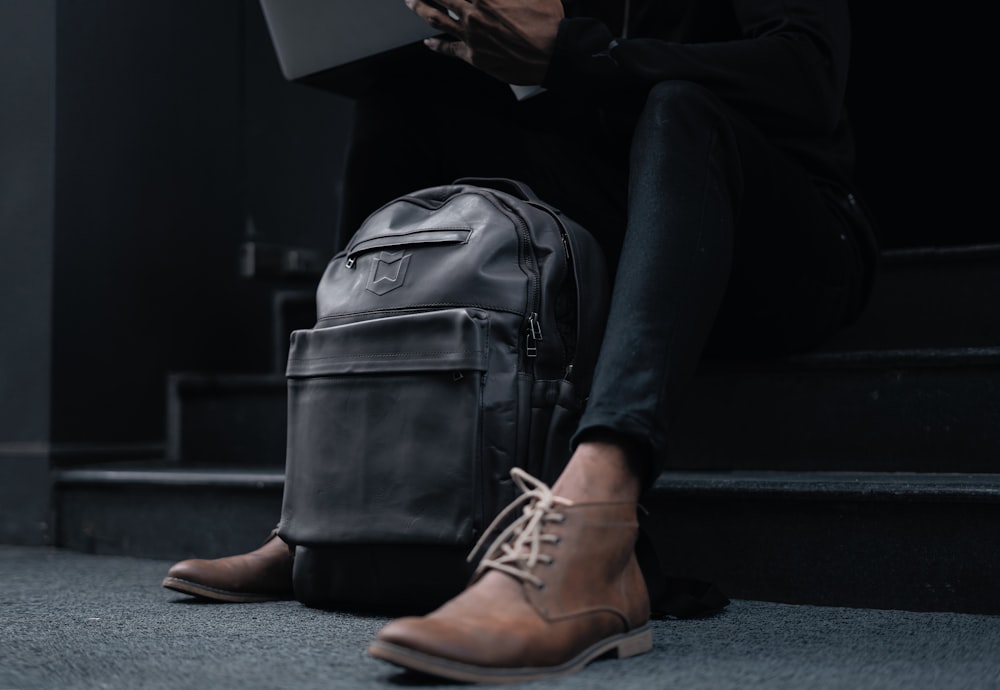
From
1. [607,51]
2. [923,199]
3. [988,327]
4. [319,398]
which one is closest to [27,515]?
[319,398]

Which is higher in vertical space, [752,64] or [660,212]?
[752,64]

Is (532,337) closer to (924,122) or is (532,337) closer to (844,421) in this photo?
(844,421)

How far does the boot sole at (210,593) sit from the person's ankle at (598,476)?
0.45 meters

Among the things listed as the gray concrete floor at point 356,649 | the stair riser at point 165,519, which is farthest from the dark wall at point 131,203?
the gray concrete floor at point 356,649

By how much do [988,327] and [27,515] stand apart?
1563 mm

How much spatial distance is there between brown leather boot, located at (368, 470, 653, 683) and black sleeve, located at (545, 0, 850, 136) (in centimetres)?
41

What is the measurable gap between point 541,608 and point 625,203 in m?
0.60

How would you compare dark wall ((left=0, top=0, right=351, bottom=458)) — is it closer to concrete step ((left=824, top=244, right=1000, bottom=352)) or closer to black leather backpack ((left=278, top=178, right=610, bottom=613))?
black leather backpack ((left=278, top=178, right=610, bottom=613))

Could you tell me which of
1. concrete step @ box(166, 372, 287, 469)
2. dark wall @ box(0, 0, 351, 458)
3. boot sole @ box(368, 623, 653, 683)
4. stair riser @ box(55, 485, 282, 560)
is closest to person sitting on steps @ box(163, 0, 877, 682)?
boot sole @ box(368, 623, 653, 683)

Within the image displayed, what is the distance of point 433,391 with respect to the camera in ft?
2.95

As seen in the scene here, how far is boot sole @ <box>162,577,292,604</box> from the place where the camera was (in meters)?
1.02

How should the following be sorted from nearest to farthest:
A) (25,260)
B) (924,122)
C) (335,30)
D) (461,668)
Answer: (461,668) < (335,30) < (25,260) < (924,122)

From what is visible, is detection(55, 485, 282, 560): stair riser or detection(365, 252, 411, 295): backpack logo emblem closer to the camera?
detection(365, 252, 411, 295): backpack logo emblem

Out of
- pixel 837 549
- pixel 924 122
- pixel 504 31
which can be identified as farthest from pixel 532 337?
pixel 924 122
